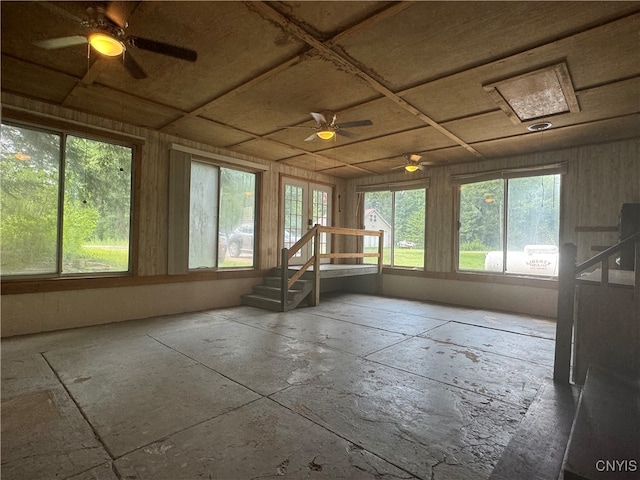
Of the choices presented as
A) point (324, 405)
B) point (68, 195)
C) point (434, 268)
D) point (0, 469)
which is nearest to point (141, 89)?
point (68, 195)

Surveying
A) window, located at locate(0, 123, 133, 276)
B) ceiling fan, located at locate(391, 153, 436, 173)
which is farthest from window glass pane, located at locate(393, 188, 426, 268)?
window, located at locate(0, 123, 133, 276)

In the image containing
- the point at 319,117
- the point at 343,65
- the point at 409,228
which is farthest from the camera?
the point at 409,228

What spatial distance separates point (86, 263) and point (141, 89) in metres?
2.56

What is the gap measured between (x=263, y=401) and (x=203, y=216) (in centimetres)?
404

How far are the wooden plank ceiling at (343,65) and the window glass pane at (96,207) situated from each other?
0.61 m

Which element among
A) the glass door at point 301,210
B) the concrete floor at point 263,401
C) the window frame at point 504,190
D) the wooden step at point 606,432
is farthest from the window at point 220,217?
the wooden step at point 606,432

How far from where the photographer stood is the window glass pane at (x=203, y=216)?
550 cm

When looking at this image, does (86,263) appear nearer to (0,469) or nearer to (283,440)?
(0,469)

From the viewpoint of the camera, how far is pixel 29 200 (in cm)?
394

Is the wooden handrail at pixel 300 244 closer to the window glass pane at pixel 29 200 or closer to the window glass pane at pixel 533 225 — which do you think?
the window glass pane at pixel 29 200

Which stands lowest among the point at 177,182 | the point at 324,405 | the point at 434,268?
the point at 324,405

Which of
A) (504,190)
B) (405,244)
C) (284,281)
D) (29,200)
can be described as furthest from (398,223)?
(29,200)

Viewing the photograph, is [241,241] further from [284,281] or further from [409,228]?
[409,228]

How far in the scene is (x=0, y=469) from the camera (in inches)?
Answer: 63.6
